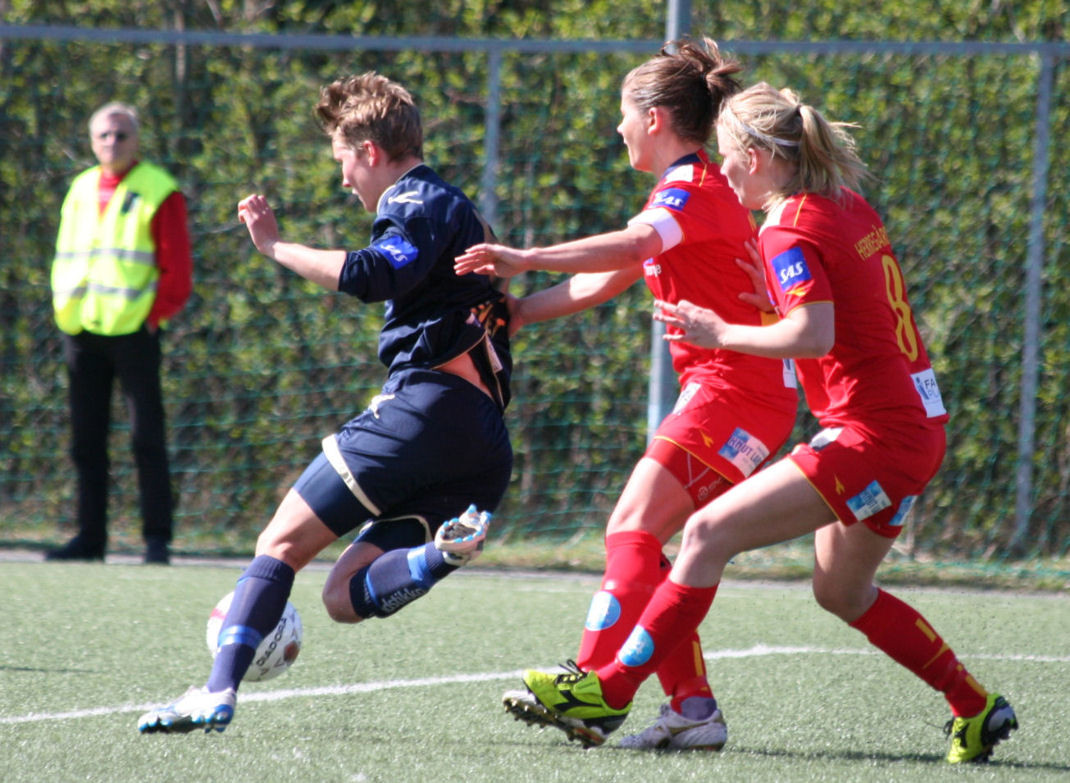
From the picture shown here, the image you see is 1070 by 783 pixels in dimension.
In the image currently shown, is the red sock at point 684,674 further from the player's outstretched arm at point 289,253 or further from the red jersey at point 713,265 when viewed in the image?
the player's outstretched arm at point 289,253

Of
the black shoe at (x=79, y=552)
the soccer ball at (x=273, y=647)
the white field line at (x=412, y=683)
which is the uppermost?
the soccer ball at (x=273, y=647)

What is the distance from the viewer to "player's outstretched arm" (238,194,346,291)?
11.8ft

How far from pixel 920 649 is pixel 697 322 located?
1.06 m

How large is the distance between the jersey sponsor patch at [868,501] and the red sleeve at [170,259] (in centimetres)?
471

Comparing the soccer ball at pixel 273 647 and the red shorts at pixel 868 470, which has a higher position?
the red shorts at pixel 868 470

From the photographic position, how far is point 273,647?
3.75 m

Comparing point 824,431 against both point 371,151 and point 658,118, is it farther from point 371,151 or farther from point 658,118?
point 371,151

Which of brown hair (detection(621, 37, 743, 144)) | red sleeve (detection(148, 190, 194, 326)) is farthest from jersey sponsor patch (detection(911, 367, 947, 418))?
red sleeve (detection(148, 190, 194, 326))

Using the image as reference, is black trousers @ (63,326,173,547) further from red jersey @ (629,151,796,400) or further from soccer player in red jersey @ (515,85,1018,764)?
soccer player in red jersey @ (515,85,1018,764)

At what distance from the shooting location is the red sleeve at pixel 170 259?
741cm

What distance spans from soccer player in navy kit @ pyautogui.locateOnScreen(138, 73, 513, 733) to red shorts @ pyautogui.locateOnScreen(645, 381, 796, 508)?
455 millimetres

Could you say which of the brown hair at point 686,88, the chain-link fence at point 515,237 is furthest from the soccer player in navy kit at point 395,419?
the chain-link fence at point 515,237

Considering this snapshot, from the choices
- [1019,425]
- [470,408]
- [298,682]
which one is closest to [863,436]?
[470,408]

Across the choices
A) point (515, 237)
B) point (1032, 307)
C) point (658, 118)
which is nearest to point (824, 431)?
point (658, 118)
